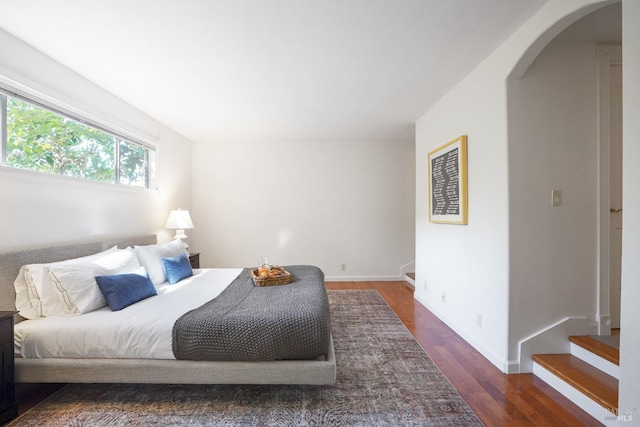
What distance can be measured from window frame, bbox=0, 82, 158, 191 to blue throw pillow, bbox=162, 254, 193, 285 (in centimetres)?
103

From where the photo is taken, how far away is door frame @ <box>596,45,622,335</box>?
2.17m

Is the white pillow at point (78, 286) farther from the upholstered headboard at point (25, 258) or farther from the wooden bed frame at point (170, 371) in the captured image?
the wooden bed frame at point (170, 371)

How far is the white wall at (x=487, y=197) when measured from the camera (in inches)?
78.5

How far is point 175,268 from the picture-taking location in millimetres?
3084

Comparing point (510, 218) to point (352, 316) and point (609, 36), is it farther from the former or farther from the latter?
point (352, 316)

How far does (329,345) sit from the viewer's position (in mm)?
1980

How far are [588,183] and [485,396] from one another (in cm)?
180

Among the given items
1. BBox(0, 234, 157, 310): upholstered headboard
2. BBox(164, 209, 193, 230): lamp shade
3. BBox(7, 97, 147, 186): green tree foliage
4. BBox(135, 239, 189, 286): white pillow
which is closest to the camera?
BBox(0, 234, 157, 310): upholstered headboard

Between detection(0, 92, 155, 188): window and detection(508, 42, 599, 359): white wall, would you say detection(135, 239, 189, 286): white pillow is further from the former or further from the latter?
detection(508, 42, 599, 359): white wall

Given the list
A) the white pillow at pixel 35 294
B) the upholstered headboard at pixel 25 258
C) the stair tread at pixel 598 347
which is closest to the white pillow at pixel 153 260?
the upholstered headboard at pixel 25 258

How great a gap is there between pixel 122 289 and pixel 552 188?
138 inches

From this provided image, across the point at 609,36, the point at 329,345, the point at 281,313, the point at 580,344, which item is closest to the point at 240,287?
the point at 281,313

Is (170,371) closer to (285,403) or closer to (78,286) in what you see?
(285,403)

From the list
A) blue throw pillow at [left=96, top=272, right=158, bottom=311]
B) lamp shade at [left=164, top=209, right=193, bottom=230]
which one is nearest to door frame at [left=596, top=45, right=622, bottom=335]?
blue throw pillow at [left=96, top=272, right=158, bottom=311]
